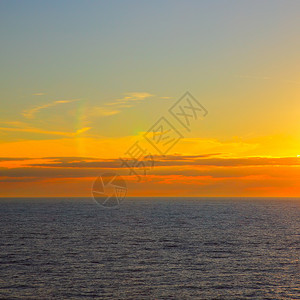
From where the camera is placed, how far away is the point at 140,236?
9644cm

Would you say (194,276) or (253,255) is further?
(253,255)

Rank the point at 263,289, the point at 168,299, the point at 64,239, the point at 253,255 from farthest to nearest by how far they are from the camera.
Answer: the point at 64,239 → the point at 253,255 → the point at 263,289 → the point at 168,299

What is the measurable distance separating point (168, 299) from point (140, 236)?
52.5 m

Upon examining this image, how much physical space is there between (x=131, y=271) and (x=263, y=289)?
53.6 feet

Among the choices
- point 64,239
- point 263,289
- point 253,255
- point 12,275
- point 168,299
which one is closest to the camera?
point 168,299

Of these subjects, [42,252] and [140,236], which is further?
[140,236]

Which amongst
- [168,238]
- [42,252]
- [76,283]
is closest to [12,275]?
[76,283]

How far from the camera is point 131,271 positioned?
2232 inches

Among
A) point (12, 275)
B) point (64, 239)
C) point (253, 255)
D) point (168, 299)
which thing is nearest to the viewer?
point (168, 299)

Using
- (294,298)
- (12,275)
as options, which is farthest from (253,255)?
(12,275)

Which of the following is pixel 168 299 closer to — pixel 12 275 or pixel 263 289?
pixel 263 289

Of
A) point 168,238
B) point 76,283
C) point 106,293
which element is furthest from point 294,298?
point 168,238

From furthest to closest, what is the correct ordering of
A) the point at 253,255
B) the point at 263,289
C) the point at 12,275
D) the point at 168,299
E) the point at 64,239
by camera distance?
the point at 64,239
the point at 253,255
the point at 12,275
the point at 263,289
the point at 168,299

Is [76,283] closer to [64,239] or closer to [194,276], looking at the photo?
[194,276]
